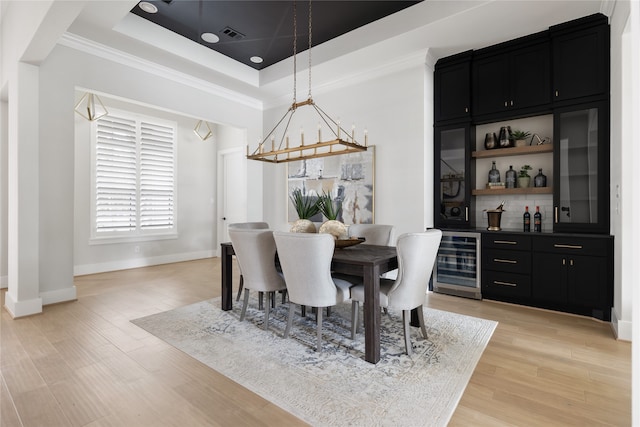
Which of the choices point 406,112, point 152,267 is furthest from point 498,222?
point 152,267

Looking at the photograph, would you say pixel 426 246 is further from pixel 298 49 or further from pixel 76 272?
pixel 76 272

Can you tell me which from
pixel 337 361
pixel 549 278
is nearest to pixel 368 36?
pixel 549 278

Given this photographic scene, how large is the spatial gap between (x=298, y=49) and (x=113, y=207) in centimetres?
409

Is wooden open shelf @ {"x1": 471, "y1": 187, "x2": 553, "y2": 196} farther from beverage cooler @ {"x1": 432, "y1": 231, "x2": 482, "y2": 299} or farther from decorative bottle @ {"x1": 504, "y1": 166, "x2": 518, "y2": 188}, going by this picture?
beverage cooler @ {"x1": 432, "y1": 231, "x2": 482, "y2": 299}

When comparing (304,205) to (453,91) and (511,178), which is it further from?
(511,178)

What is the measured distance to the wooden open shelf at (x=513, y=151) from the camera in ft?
12.3

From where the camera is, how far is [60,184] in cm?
366

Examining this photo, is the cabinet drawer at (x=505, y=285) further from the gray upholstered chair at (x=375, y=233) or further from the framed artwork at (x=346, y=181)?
the framed artwork at (x=346, y=181)

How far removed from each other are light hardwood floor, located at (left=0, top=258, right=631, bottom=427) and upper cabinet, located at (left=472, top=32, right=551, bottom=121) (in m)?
2.40

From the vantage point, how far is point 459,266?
13.2ft

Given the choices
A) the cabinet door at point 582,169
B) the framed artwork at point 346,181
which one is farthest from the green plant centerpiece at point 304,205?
the cabinet door at point 582,169

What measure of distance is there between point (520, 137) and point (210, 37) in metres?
4.15

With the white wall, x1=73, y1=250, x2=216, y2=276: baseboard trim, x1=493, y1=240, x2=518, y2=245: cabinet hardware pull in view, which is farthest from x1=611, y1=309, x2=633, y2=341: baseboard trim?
x1=73, y1=250, x2=216, y2=276: baseboard trim

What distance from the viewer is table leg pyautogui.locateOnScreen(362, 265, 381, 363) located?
2.33 m
